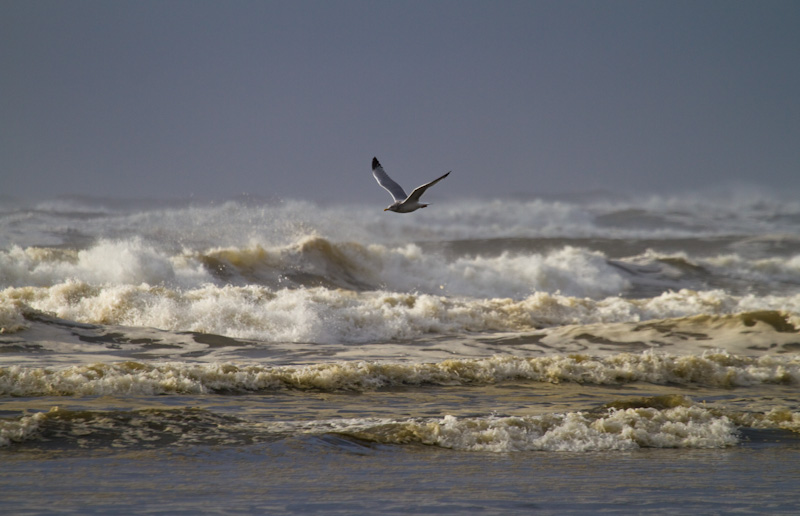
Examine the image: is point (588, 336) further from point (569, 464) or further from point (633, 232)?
point (633, 232)

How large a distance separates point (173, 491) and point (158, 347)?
6.32 m

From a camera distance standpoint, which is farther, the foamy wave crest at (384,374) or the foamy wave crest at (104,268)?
the foamy wave crest at (104,268)

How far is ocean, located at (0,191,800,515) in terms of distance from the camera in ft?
13.4

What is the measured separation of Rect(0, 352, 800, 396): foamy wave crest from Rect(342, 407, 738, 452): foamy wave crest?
200cm

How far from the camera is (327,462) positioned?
4684 mm

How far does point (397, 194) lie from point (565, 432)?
5.15 m

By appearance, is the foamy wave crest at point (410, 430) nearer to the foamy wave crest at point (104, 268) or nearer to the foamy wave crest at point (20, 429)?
the foamy wave crest at point (20, 429)

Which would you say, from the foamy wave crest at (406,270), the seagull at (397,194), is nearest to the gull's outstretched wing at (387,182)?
A: the seagull at (397,194)

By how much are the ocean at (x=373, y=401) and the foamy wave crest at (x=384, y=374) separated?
0.03 metres

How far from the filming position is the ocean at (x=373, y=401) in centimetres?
408

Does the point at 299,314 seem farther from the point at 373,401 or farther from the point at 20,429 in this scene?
the point at 20,429

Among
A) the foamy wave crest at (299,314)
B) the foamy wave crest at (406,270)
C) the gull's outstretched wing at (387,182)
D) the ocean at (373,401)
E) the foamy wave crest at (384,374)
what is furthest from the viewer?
the foamy wave crest at (406,270)

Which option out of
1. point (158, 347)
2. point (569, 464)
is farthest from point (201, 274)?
point (569, 464)

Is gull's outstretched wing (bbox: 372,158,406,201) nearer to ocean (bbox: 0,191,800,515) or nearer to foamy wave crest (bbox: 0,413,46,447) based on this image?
ocean (bbox: 0,191,800,515)
